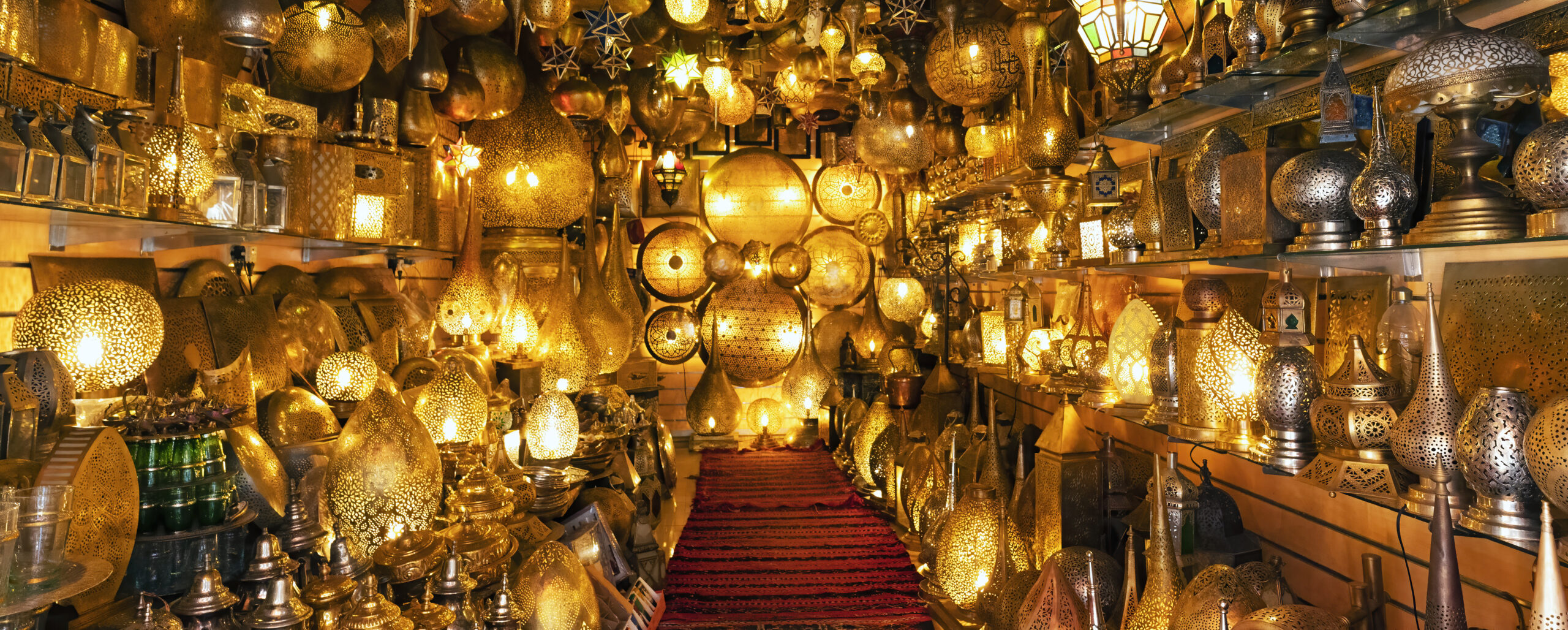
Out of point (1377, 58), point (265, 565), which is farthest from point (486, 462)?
point (1377, 58)

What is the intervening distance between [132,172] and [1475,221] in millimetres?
1977

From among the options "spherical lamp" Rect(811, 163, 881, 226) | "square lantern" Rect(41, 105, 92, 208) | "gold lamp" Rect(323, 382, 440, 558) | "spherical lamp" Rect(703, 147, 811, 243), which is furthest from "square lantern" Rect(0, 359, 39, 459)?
"spherical lamp" Rect(811, 163, 881, 226)

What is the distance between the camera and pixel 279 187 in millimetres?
2047

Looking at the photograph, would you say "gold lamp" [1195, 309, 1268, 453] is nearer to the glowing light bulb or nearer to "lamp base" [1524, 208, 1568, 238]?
"lamp base" [1524, 208, 1568, 238]

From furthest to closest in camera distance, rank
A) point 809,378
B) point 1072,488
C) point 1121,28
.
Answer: point 809,378, point 1072,488, point 1121,28

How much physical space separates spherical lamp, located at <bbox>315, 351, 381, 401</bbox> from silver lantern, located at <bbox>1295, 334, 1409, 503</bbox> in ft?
6.84

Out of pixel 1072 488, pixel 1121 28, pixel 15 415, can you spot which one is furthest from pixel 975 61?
pixel 15 415

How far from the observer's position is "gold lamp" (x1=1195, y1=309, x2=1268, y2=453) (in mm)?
1840

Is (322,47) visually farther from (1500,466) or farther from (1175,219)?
(1500,466)

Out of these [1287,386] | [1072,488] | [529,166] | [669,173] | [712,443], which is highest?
[669,173]

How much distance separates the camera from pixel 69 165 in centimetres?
130

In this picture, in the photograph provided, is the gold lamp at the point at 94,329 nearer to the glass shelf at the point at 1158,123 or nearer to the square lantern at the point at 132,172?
the square lantern at the point at 132,172

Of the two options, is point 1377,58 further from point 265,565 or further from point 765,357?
point 765,357

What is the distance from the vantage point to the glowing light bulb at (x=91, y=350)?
5.03 feet
